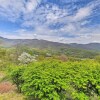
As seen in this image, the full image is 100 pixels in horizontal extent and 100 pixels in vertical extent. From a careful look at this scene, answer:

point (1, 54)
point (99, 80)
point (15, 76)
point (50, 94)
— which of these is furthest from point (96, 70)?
point (1, 54)

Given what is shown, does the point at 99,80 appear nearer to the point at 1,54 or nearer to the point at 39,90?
the point at 39,90

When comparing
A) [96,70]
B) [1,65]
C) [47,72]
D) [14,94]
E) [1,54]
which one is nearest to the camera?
[47,72]

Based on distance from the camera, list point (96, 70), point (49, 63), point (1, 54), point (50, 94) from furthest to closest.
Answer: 1. point (1, 54)
2. point (49, 63)
3. point (96, 70)
4. point (50, 94)

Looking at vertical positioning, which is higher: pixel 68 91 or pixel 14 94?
pixel 68 91

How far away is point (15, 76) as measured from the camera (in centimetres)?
1973

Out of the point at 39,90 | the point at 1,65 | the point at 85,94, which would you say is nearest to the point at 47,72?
the point at 39,90

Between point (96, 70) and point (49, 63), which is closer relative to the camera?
point (96, 70)

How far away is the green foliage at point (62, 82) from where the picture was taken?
13.6 metres

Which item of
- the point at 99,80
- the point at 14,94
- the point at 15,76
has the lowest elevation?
the point at 14,94

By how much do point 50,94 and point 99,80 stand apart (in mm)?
3796

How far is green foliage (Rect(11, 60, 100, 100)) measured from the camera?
13.6 metres

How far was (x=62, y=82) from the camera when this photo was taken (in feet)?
45.3

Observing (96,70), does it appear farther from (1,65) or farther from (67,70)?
(1,65)

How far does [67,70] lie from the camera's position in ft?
48.3
